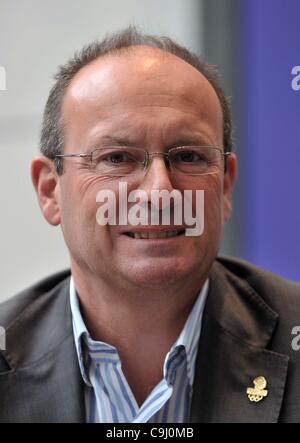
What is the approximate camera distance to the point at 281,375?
3.83 ft

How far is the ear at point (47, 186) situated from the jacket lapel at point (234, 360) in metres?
0.40

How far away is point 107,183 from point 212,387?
47 cm

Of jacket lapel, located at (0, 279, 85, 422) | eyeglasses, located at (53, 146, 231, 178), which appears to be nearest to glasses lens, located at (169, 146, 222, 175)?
eyeglasses, located at (53, 146, 231, 178)

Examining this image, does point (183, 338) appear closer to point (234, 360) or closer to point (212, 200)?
point (234, 360)

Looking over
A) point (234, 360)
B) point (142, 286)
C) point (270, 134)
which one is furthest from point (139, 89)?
point (270, 134)

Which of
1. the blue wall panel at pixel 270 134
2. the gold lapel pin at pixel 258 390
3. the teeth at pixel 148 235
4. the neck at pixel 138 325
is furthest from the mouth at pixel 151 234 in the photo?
the blue wall panel at pixel 270 134

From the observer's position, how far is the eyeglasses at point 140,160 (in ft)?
3.70

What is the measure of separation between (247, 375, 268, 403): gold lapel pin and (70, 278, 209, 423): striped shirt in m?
0.13

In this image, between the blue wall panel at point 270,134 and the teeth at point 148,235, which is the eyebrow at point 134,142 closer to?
the teeth at point 148,235

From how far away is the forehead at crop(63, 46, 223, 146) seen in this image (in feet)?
3.68

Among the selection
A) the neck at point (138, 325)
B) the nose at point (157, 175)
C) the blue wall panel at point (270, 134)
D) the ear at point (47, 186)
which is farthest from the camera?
the blue wall panel at point (270, 134)

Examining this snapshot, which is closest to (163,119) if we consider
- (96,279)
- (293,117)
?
(96,279)

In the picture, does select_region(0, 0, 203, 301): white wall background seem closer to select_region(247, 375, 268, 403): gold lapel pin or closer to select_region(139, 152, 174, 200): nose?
select_region(139, 152, 174, 200): nose

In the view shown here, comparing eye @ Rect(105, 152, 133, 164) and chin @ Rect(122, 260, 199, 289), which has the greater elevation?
eye @ Rect(105, 152, 133, 164)
